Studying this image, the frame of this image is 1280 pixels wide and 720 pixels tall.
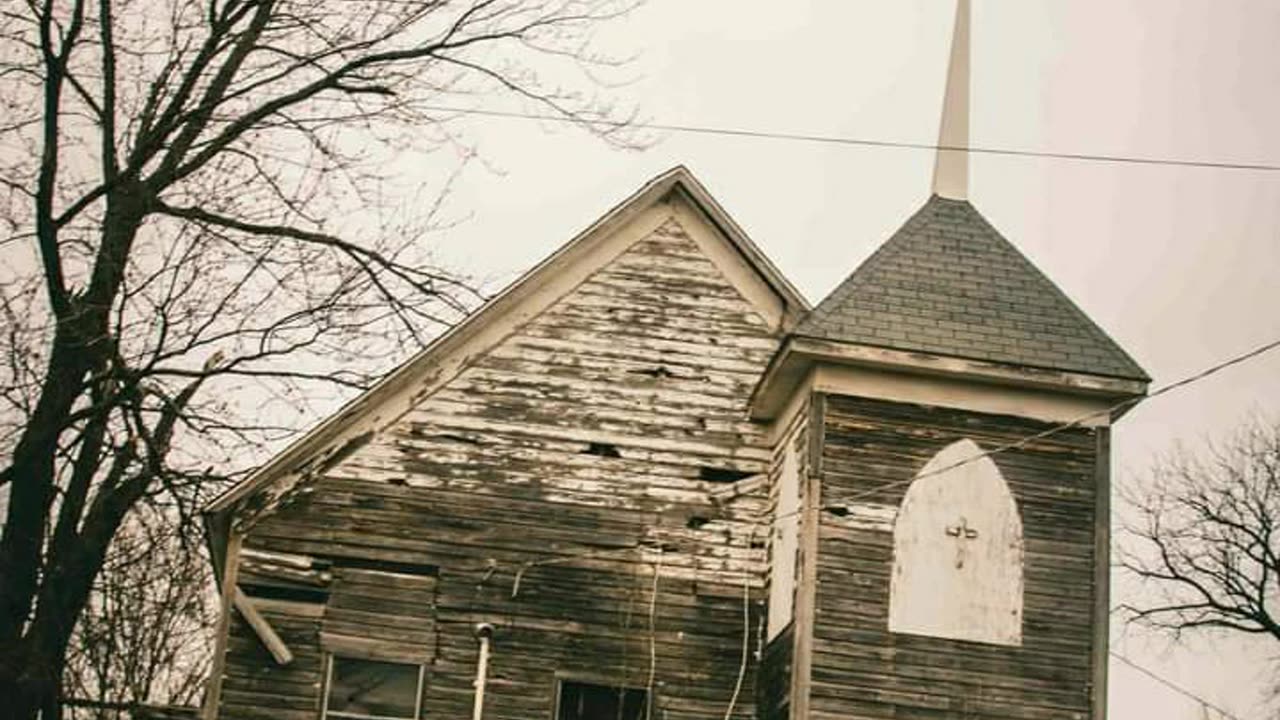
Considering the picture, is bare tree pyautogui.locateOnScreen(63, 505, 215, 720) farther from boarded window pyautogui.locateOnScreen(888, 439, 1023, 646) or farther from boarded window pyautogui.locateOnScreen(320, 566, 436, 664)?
boarded window pyautogui.locateOnScreen(888, 439, 1023, 646)

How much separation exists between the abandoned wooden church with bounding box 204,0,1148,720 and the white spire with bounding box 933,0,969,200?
1.4 inches

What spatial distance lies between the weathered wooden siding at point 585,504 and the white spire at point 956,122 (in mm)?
2243

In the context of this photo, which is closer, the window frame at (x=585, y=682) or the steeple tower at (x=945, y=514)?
the steeple tower at (x=945, y=514)

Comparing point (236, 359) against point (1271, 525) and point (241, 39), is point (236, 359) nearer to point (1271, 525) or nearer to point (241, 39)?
point (241, 39)

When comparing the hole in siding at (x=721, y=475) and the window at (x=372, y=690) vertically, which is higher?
the hole in siding at (x=721, y=475)

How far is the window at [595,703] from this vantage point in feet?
57.5

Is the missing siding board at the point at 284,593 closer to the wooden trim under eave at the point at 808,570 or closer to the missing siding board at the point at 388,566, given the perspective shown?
the missing siding board at the point at 388,566

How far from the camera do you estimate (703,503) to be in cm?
1816

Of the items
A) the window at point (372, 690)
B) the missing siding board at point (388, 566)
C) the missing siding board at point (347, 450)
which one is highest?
the missing siding board at point (347, 450)

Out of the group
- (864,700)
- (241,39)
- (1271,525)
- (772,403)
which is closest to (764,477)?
(772,403)

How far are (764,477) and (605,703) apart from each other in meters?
2.60

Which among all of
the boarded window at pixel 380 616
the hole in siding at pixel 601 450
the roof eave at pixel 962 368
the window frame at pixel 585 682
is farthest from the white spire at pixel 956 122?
the boarded window at pixel 380 616

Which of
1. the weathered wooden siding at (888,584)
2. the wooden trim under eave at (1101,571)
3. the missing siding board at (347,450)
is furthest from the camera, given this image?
the missing siding board at (347,450)

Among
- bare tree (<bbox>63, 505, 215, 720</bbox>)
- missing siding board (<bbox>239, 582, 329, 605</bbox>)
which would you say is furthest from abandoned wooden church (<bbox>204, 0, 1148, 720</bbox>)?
bare tree (<bbox>63, 505, 215, 720</bbox>)
